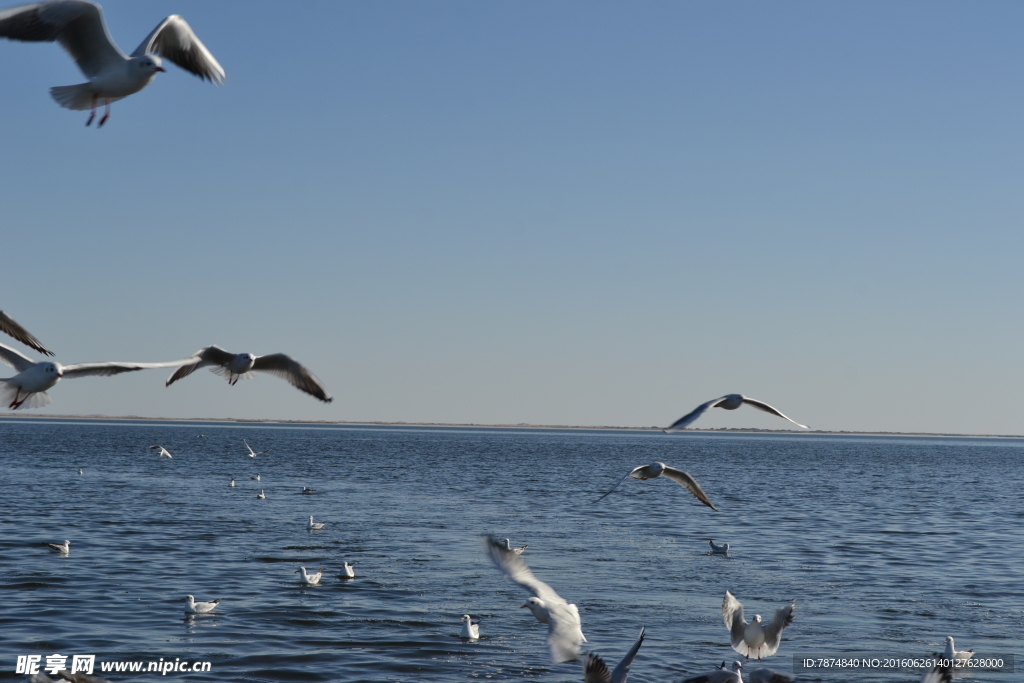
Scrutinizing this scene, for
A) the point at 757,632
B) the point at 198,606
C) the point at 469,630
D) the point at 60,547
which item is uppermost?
the point at 757,632

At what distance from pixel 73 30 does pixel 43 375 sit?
3.42 metres

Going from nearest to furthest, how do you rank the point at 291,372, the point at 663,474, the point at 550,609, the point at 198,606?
the point at 291,372, the point at 550,609, the point at 663,474, the point at 198,606

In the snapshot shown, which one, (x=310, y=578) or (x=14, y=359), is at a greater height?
(x=14, y=359)

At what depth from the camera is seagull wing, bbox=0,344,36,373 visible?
34.7 ft

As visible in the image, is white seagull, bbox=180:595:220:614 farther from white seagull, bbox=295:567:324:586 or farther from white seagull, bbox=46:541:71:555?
white seagull, bbox=46:541:71:555

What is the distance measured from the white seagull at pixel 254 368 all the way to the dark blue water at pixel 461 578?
5464 millimetres

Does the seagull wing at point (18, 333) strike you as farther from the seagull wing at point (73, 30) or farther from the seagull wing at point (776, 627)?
the seagull wing at point (776, 627)

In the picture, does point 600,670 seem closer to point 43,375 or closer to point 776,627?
point 776,627

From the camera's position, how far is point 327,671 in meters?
15.2

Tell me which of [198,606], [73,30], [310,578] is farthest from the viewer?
[310,578]

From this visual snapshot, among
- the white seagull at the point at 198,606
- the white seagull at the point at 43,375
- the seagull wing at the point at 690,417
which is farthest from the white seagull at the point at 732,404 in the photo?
the white seagull at the point at 198,606

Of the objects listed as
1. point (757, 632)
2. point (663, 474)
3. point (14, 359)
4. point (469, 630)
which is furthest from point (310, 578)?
point (14, 359)

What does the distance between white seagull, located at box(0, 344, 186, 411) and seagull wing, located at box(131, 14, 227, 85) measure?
2.98 meters

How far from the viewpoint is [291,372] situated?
11742mm
